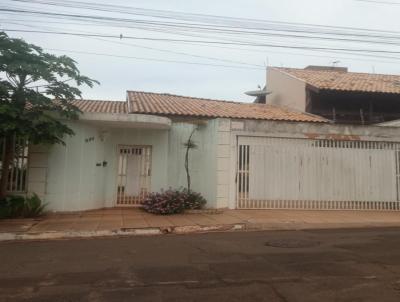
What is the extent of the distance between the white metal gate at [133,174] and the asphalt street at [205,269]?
6.07 meters

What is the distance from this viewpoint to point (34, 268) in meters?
6.53

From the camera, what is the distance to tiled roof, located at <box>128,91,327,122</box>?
17188 mm

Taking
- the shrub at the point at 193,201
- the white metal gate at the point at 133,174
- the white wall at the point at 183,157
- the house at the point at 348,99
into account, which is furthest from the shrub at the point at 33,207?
the house at the point at 348,99

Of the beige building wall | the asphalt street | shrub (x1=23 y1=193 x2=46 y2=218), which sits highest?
the beige building wall

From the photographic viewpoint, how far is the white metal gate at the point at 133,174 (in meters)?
15.6

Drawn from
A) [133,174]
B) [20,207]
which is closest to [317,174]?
[133,174]

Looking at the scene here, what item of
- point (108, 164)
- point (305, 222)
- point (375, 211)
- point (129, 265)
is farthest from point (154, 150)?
point (129, 265)

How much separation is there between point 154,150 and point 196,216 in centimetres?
398

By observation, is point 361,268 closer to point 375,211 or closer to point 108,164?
point 375,211

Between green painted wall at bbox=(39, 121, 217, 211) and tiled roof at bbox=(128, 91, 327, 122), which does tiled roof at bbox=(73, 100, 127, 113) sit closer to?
tiled roof at bbox=(128, 91, 327, 122)

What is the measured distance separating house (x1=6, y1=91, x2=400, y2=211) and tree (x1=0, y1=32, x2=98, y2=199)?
90cm

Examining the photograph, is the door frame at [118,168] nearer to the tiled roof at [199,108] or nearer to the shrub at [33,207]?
the tiled roof at [199,108]

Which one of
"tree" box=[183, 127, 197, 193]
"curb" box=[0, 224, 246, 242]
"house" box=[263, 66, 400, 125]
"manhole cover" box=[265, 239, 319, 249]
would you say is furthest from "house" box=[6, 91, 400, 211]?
"house" box=[263, 66, 400, 125]

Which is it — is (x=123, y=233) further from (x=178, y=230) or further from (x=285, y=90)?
(x=285, y=90)
